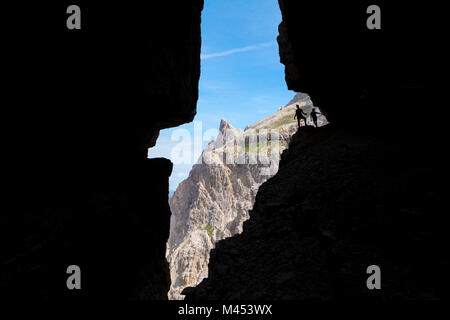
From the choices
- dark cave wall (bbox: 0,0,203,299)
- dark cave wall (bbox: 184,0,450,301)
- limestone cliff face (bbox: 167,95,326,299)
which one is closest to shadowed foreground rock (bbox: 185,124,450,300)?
dark cave wall (bbox: 184,0,450,301)

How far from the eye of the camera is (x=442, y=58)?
10.7m

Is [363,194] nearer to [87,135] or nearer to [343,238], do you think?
[343,238]

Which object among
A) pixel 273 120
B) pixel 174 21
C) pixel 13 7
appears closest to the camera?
pixel 13 7

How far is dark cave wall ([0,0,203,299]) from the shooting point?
1077 centimetres

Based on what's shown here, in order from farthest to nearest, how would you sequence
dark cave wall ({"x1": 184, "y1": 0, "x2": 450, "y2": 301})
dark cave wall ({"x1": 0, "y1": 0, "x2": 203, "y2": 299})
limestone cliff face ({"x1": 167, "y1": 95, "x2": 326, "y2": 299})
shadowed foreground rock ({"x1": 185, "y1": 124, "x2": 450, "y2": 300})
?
limestone cliff face ({"x1": 167, "y1": 95, "x2": 326, "y2": 299})
dark cave wall ({"x1": 0, "y1": 0, "x2": 203, "y2": 299})
dark cave wall ({"x1": 184, "y1": 0, "x2": 450, "y2": 301})
shadowed foreground rock ({"x1": 185, "y1": 124, "x2": 450, "y2": 300})

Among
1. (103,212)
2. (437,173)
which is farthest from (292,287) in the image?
(103,212)

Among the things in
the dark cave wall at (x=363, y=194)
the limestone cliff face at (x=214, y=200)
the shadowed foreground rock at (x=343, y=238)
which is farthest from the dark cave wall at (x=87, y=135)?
the limestone cliff face at (x=214, y=200)

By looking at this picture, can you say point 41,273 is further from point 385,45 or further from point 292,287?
point 385,45

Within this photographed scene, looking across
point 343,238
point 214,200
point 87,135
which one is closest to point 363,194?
point 343,238

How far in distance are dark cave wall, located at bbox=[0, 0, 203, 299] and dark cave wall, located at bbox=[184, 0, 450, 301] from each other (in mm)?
6893

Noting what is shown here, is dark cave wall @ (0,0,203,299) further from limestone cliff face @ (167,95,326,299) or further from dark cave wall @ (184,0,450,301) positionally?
limestone cliff face @ (167,95,326,299)

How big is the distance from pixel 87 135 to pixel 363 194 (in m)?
16.5

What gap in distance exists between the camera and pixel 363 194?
434 inches

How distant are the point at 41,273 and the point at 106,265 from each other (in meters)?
4.22
